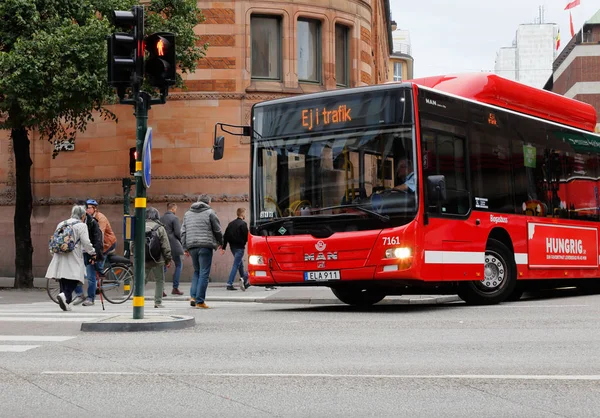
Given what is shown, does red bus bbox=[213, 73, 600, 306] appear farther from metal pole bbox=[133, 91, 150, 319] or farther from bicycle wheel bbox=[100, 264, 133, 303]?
bicycle wheel bbox=[100, 264, 133, 303]

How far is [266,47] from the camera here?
27.5 m

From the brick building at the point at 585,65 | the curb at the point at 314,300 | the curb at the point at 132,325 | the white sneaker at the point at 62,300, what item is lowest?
the curb at the point at 314,300

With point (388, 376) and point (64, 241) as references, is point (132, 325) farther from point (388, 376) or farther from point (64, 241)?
point (388, 376)

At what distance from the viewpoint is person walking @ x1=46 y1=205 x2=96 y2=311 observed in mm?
15578

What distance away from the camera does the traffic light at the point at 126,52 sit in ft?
39.1

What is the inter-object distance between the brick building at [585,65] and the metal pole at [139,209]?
75677 mm

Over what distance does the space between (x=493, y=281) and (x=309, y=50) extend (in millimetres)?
13951

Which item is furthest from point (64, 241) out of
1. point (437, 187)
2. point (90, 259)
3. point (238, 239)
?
point (238, 239)

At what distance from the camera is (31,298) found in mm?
20453

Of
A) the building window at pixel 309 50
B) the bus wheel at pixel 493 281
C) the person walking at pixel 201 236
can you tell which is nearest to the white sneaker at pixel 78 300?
Answer: the person walking at pixel 201 236

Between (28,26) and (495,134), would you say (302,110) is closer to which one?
(495,134)

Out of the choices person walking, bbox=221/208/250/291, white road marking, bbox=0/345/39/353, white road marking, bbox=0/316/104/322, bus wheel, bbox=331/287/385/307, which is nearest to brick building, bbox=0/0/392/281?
person walking, bbox=221/208/250/291

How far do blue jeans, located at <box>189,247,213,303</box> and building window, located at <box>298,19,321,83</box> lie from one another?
498 inches

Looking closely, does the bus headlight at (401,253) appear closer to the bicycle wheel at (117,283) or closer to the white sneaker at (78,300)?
the white sneaker at (78,300)
